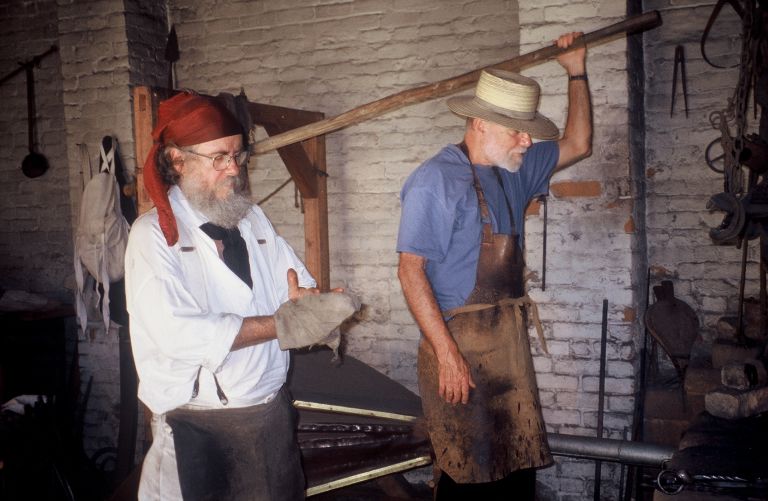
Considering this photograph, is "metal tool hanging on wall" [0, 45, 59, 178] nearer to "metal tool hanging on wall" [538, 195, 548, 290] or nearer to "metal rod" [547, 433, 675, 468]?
"metal tool hanging on wall" [538, 195, 548, 290]

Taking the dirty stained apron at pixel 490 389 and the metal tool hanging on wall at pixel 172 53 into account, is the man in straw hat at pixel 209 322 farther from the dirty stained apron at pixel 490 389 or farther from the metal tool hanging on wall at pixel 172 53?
the metal tool hanging on wall at pixel 172 53

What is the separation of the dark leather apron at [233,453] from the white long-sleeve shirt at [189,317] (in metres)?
0.05

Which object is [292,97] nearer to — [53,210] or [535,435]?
[53,210]

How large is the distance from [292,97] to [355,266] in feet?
4.29

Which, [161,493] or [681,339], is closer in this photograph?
[161,493]

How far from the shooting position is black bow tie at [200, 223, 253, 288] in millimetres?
2346

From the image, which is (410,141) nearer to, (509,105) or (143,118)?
(509,105)

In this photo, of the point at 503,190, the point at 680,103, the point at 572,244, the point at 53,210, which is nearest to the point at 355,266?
the point at 572,244

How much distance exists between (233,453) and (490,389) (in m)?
1.07

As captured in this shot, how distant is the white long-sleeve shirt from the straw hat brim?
1.07m

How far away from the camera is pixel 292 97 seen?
4.78 m

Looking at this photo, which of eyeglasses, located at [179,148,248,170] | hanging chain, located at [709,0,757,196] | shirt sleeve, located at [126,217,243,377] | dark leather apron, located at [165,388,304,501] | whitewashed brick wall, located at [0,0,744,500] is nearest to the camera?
shirt sleeve, located at [126,217,243,377]

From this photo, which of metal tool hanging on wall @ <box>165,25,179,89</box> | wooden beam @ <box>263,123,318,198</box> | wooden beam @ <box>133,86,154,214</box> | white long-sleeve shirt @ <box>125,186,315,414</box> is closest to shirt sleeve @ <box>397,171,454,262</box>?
white long-sleeve shirt @ <box>125,186,315,414</box>

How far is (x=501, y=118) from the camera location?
2.76 m
